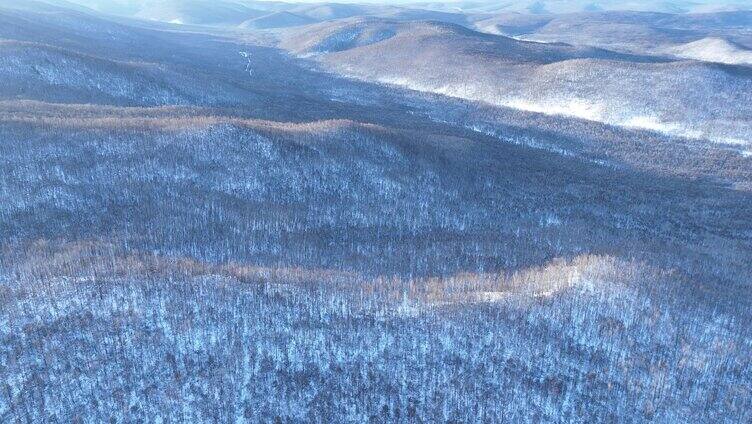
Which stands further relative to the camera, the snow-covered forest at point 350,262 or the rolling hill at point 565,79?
the rolling hill at point 565,79

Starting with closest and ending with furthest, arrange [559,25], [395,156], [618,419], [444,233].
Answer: [618,419] → [444,233] → [395,156] → [559,25]

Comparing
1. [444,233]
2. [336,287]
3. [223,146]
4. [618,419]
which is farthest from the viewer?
[223,146]

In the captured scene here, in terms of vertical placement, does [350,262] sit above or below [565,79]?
below

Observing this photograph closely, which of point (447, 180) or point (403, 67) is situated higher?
point (403, 67)

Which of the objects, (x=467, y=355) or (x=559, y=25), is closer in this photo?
(x=467, y=355)

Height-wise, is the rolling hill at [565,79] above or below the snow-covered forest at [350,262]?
above

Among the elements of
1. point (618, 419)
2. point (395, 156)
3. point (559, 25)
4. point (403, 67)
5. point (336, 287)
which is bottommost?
point (618, 419)

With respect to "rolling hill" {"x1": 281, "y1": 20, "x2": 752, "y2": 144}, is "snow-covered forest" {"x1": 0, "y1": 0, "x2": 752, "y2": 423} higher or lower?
lower

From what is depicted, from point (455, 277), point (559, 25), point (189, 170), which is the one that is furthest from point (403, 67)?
point (559, 25)

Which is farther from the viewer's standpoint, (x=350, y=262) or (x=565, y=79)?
(x=565, y=79)

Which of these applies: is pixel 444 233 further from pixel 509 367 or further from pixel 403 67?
pixel 403 67

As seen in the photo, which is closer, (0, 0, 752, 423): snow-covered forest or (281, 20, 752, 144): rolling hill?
(0, 0, 752, 423): snow-covered forest
